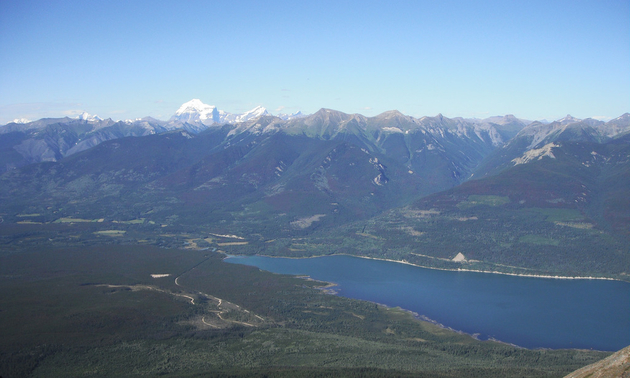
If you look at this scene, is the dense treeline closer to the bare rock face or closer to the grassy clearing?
the bare rock face

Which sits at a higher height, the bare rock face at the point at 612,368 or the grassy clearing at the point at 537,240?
the bare rock face at the point at 612,368

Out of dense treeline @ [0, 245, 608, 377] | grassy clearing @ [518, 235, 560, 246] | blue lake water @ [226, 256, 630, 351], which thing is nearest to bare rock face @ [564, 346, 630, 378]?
dense treeline @ [0, 245, 608, 377]

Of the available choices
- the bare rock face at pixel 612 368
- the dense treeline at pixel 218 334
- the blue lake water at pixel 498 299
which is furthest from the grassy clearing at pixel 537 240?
the bare rock face at pixel 612 368

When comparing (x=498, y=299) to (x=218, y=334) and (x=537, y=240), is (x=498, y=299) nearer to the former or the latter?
(x=537, y=240)

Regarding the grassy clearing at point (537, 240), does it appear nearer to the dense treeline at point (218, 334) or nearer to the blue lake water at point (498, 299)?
the blue lake water at point (498, 299)

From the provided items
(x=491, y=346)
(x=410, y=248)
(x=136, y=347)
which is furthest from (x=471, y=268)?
(x=136, y=347)

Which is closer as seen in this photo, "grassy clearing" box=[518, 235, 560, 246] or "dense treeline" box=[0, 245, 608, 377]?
"dense treeline" box=[0, 245, 608, 377]
